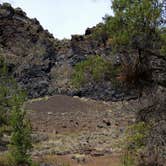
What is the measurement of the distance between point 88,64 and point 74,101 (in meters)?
48.9

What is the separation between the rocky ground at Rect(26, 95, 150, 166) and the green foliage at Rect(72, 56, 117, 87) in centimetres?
1203

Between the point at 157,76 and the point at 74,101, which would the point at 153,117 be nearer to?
the point at 157,76

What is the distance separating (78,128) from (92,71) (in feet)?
Result: 122

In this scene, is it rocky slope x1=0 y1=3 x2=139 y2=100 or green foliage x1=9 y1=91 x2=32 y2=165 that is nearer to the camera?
green foliage x1=9 y1=91 x2=32 y2=165

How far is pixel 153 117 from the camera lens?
9.34 meters

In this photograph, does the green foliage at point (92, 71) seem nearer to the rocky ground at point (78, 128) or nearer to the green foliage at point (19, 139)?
the rocky ground at point (78, 128)

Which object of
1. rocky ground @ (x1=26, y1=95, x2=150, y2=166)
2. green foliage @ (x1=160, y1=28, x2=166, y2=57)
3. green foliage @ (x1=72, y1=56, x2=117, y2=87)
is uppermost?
green foliage @ (x1=160, y1=28, x2=166, y2=57)

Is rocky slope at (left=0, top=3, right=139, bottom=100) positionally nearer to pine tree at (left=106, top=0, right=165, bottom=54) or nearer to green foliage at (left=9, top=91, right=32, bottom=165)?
green foliage at (left=9, top=91, right=32, bottom=165)

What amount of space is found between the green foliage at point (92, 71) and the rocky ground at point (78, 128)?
12034mm

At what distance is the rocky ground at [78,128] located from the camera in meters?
32.5

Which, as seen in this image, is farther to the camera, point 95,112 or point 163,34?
point 95,112

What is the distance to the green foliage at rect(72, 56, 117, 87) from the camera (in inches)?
391

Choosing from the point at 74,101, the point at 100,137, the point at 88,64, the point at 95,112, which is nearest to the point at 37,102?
the point at 74,101

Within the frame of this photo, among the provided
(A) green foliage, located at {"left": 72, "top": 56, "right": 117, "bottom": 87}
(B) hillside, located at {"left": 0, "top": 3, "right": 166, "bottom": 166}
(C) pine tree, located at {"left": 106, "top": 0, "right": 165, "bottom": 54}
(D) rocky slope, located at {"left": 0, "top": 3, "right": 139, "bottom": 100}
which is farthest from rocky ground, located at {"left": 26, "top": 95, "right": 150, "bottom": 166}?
(C) pine tree, located at {"left": 106, "top": 0, "right": 165, "bottom": 54}
